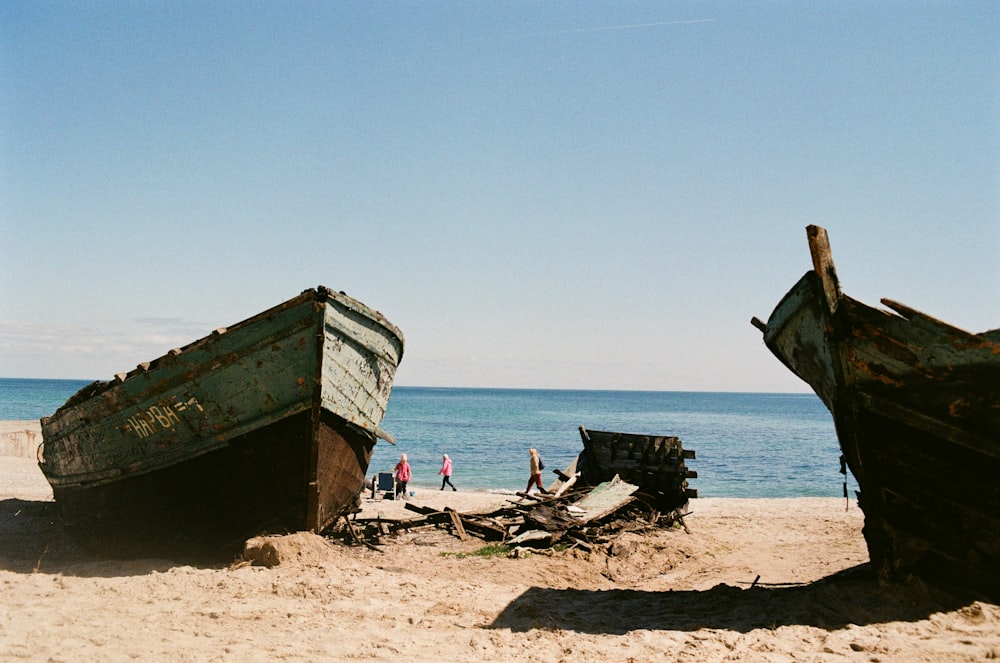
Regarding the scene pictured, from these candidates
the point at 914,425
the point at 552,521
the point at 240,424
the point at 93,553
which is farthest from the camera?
the point at 552,521

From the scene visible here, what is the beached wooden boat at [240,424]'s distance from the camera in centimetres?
798

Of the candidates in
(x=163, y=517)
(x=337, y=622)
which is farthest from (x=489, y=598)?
(x=163, y=517)

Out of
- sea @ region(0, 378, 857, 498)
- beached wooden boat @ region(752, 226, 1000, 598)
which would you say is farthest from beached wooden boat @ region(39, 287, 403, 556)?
sea @ region(0, 378, 857, 498)

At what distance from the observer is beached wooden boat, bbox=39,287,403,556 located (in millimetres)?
7977

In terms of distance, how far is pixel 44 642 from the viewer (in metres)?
5.06

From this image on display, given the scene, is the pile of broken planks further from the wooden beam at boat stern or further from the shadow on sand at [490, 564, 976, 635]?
the wooden beam at boat stern

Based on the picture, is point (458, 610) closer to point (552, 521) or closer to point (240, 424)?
point (240, 424)

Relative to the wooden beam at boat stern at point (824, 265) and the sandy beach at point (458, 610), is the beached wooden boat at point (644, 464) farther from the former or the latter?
the wooden beam at boat stern at point (824, 265)

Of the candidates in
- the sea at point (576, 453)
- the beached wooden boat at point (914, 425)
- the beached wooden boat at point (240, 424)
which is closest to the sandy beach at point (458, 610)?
the beached wooden boat at point (914, 425)

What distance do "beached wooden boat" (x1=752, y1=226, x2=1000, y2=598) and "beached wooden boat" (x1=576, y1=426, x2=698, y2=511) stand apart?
5747mm

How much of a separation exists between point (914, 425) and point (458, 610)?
172 inches

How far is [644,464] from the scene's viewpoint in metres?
12.9

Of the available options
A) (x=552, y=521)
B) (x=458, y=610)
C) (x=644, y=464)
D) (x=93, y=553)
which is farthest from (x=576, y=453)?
(x=458, y=610)

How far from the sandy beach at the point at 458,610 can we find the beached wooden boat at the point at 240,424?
2.03 ft
